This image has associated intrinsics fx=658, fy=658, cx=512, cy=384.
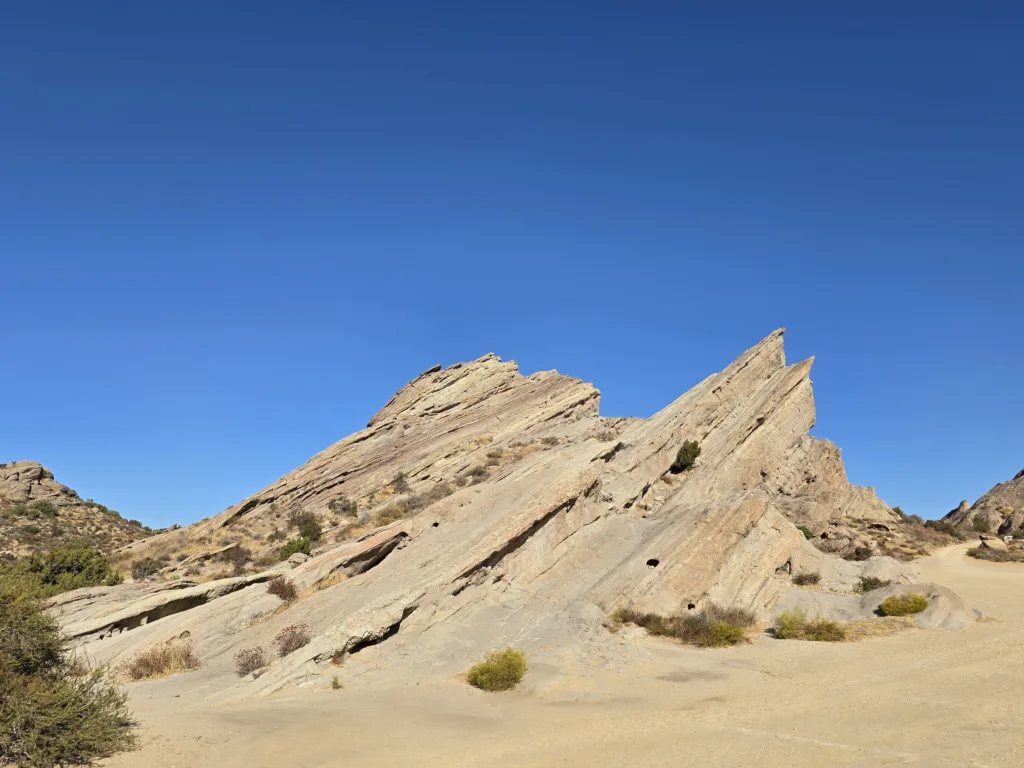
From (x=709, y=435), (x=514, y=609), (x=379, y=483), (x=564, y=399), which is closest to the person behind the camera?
(x=514, y=609)

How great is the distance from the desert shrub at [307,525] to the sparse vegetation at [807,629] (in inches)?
843

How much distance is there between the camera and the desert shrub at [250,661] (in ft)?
51.9

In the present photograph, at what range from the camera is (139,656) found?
17828 mm

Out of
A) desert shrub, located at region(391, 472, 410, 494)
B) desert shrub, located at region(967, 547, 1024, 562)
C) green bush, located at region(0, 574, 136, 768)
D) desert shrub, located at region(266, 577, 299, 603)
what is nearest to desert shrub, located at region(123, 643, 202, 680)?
desert shrub, located at region(266, 577, 299, 603)

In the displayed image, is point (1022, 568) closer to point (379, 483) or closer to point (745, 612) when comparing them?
point (745, 612)

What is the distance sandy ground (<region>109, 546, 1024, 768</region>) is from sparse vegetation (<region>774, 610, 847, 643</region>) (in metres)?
1.41

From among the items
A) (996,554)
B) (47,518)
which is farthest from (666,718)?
(47,518)

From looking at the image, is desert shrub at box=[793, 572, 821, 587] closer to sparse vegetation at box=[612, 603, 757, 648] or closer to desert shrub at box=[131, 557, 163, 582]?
sparse vegetation at box=[612, 603, 757, 648]

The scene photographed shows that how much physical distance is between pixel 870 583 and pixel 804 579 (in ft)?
8.50

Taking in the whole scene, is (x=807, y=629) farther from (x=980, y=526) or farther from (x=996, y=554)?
(x=980, y=526)

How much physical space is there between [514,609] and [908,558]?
2822 cm

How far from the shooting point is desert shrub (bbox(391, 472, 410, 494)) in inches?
1543

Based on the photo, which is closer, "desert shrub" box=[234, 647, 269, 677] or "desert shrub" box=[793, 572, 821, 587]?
"desert shrub" box=[234, 647, 269, 677]

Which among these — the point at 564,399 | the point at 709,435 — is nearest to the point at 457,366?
the point at 564,399
